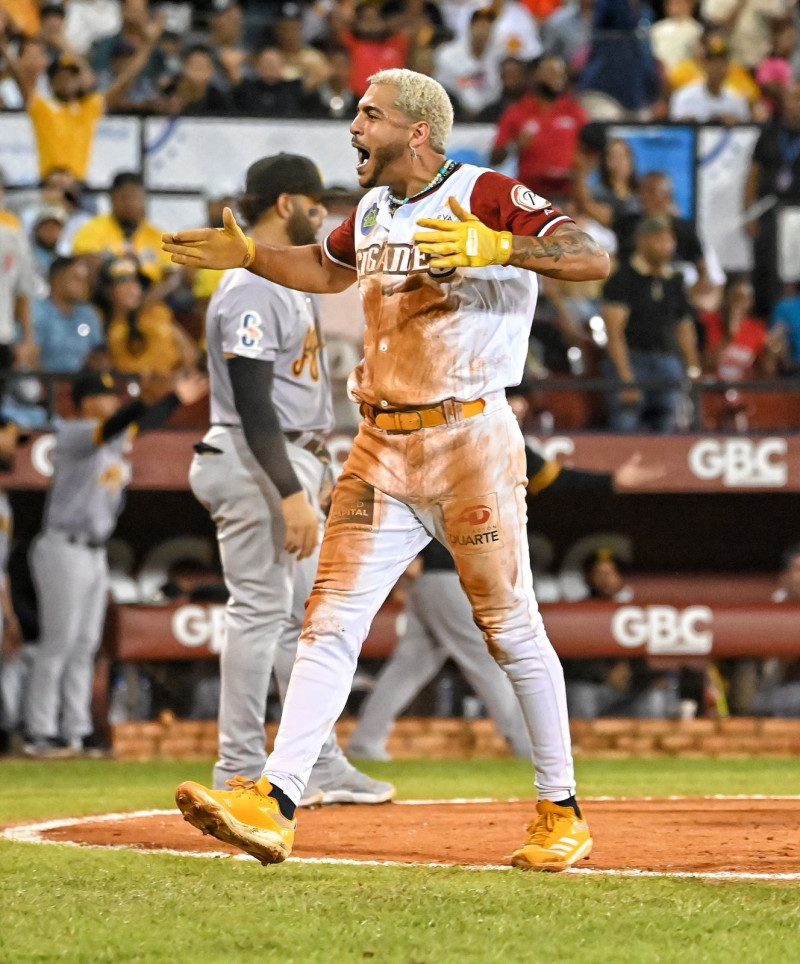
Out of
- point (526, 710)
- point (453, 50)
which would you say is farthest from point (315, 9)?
point (526, 710)

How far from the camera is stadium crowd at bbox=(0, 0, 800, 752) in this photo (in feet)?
36.5

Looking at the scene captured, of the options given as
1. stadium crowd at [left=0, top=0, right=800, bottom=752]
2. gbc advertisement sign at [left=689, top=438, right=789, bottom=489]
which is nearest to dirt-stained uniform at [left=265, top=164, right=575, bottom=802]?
stadium crowd at [left=0, top=0, right=800, bottom=752]

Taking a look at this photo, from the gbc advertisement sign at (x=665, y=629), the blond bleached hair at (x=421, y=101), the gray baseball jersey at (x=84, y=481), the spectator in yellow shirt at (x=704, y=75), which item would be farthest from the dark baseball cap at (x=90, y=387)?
the spectator in yellow shirt at (x=704, y=75)

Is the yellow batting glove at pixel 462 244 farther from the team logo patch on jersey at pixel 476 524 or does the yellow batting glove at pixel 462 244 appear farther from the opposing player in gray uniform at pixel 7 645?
the opposing player in gray uniform at pixel 7 645

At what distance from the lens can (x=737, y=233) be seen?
44.0ft

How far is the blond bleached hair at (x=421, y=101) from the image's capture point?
15.4 ft

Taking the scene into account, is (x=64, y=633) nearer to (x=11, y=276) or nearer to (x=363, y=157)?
(x=11, y=276)

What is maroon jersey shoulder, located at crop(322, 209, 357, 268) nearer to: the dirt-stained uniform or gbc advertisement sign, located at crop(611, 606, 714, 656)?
the dirt-stained uniform

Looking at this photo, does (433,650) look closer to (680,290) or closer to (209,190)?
(680,290)

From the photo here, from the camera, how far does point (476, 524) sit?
15.3 feet

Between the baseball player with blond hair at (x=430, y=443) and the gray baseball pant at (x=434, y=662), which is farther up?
the baseball player with blond hair at (x=430, y=443)

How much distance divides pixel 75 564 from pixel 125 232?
9.43 feet

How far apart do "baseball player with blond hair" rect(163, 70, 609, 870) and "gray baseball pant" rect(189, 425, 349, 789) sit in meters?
1.36

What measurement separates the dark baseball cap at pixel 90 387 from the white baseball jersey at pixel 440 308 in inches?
217
